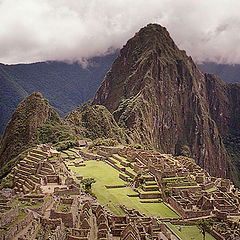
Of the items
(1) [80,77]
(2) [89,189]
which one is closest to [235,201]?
(2) [89,189]

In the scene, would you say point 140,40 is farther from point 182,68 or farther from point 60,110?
point 60,110

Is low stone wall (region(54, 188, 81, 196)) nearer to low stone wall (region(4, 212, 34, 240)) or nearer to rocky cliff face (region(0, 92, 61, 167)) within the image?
low stone wall (region(4, 212, 34, 240))

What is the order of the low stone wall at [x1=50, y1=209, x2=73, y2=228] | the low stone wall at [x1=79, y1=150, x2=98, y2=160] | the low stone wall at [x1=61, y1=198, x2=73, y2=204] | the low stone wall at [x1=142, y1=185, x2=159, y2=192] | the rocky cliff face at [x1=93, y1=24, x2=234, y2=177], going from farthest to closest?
the rocky cliff face at [x1=93, y1=24, x2=234, y2=177] → the low stone wall at [x1=79, y1=150, x2=98, y2=160] → the low stone wall at [x1=142, y1=185, x2=159, y2=192] → the low stone wall at [x1=61, y1=198, x2=73, y2=204] → the low stone wall at [x1=50, y1=209, x2=73, y2=228]

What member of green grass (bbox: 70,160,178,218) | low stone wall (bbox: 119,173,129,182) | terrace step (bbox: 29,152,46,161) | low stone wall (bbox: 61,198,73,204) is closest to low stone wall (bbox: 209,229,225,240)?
green grass (bbox: 70,160,178,218)

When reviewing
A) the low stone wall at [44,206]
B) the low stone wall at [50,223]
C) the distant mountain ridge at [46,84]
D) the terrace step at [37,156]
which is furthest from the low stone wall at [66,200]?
the distant mountain ridge at [46,84]

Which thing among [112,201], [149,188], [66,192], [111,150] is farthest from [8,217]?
[111,150]

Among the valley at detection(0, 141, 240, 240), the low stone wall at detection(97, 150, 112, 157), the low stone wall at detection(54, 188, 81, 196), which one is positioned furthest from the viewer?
the low stone wall at detection(97, 150, 112, 157)

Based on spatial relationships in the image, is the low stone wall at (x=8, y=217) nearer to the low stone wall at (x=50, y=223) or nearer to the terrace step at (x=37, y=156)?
the low stone wall at (x=50, y=223)

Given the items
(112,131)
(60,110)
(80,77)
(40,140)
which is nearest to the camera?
(40,140)
